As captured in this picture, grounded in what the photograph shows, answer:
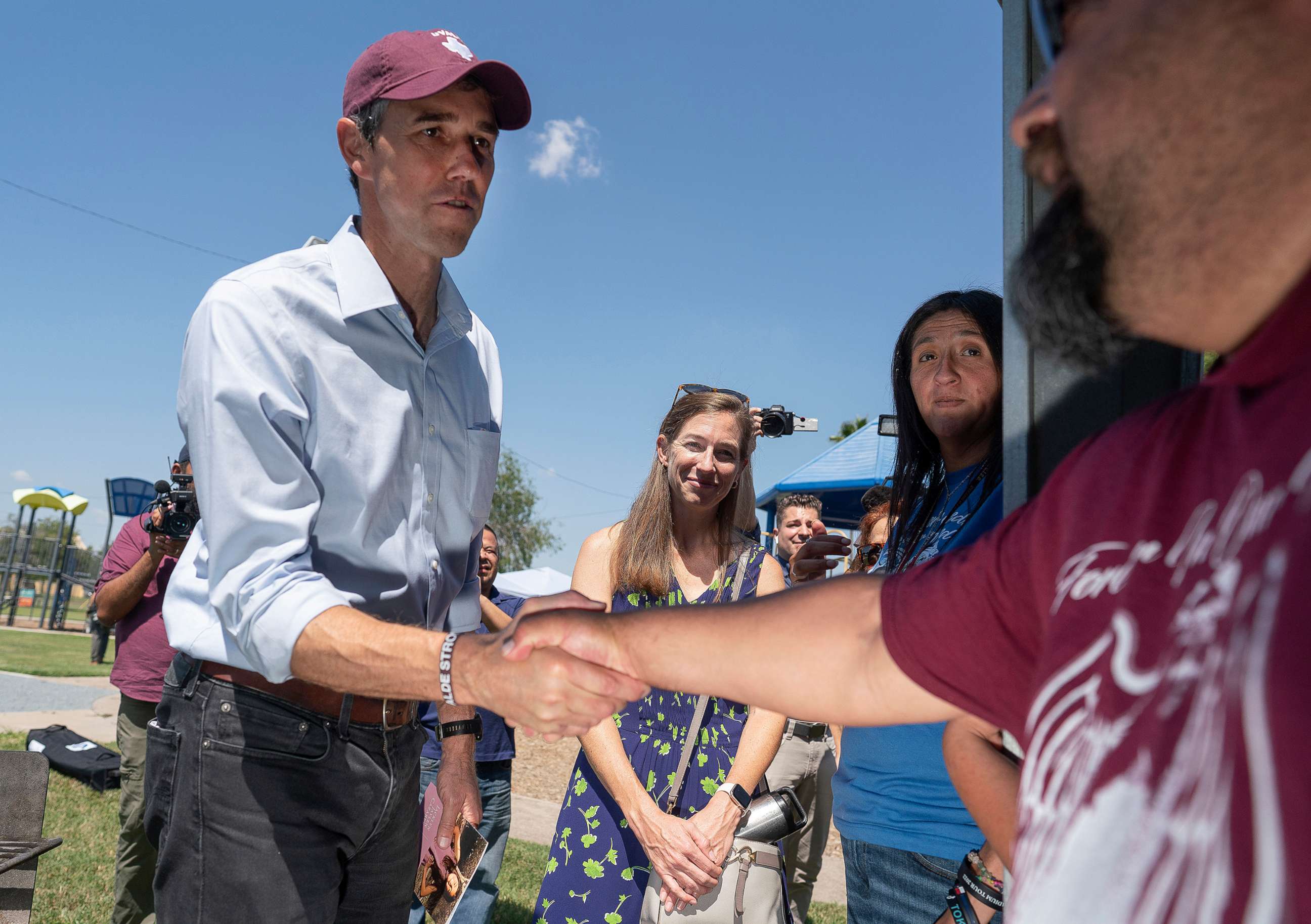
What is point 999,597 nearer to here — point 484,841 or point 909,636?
point 909,636

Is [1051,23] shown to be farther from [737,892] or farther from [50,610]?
[50,610]

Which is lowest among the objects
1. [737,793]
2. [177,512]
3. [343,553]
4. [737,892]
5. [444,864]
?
[737,892]

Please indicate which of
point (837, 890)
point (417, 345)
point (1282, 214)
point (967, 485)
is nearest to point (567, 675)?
point (417, 345)

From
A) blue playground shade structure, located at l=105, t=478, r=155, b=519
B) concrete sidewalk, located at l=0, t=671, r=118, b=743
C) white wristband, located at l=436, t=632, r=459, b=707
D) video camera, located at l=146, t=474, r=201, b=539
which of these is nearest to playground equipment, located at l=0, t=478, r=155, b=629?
blue playground shade structure, located at l=105, t=478, r=155, b=519

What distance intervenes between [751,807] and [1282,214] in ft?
8.68

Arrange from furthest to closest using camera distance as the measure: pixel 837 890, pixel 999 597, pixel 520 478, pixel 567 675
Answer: pixel 520 478
pixel 837 890
pixel 567 675
pixel 999 597

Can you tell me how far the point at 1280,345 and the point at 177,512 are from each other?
507 centimetres

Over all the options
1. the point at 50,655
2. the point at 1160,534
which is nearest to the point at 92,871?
the point at 1160,534

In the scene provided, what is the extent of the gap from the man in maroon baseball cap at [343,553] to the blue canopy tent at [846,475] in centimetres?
921

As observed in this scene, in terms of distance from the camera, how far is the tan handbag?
2.96m

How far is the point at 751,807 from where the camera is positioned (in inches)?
123

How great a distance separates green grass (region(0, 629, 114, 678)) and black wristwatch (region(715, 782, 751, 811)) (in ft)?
47.0

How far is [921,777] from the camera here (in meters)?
2.27

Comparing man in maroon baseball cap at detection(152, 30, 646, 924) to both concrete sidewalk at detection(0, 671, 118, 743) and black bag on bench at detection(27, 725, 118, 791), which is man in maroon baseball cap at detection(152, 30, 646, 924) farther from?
concrete sidewalk at detection(0, 671, 118, 743)
